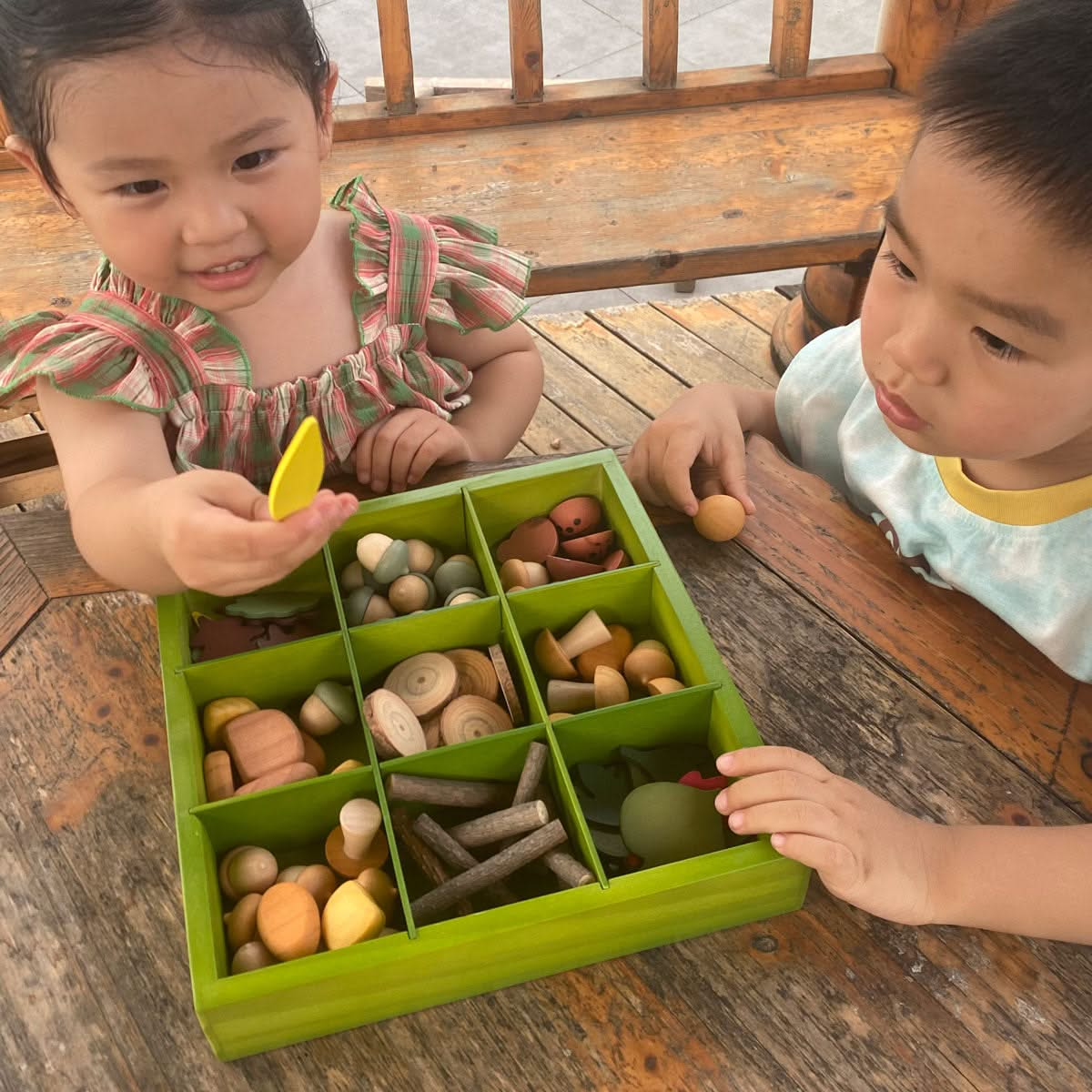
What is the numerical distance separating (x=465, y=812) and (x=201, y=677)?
196 millimetres

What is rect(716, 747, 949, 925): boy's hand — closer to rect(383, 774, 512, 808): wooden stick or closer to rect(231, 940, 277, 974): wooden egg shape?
rect(383, 774, 512, 808): wooden stick

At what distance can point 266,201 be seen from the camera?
30.8 inches

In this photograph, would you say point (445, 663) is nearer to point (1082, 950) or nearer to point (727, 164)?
point (1082, 950)

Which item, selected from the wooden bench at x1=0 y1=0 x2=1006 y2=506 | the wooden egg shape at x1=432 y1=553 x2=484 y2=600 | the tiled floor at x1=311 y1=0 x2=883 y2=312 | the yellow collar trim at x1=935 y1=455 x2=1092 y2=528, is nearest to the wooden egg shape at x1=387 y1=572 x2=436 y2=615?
the wooden egg shape at x1=432 y1=553 x2=484 y2=600

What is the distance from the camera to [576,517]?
2.82 ft

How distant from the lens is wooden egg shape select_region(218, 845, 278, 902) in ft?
2.19

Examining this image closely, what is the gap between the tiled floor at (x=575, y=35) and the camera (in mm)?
3600

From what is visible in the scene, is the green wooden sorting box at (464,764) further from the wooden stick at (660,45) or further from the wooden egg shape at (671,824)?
the wooden stick at (660,45)

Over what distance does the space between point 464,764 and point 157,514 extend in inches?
10.2

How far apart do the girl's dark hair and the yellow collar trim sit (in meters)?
0.60

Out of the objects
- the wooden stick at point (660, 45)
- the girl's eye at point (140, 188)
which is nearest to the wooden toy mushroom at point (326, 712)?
the girl's eye at point (140, 188)

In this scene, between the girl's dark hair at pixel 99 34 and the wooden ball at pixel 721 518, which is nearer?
the girl's dark hair at pixel 99 34

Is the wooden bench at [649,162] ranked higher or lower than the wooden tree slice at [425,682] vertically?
lower

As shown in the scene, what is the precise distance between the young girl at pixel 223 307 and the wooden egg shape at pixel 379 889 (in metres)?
0.19
